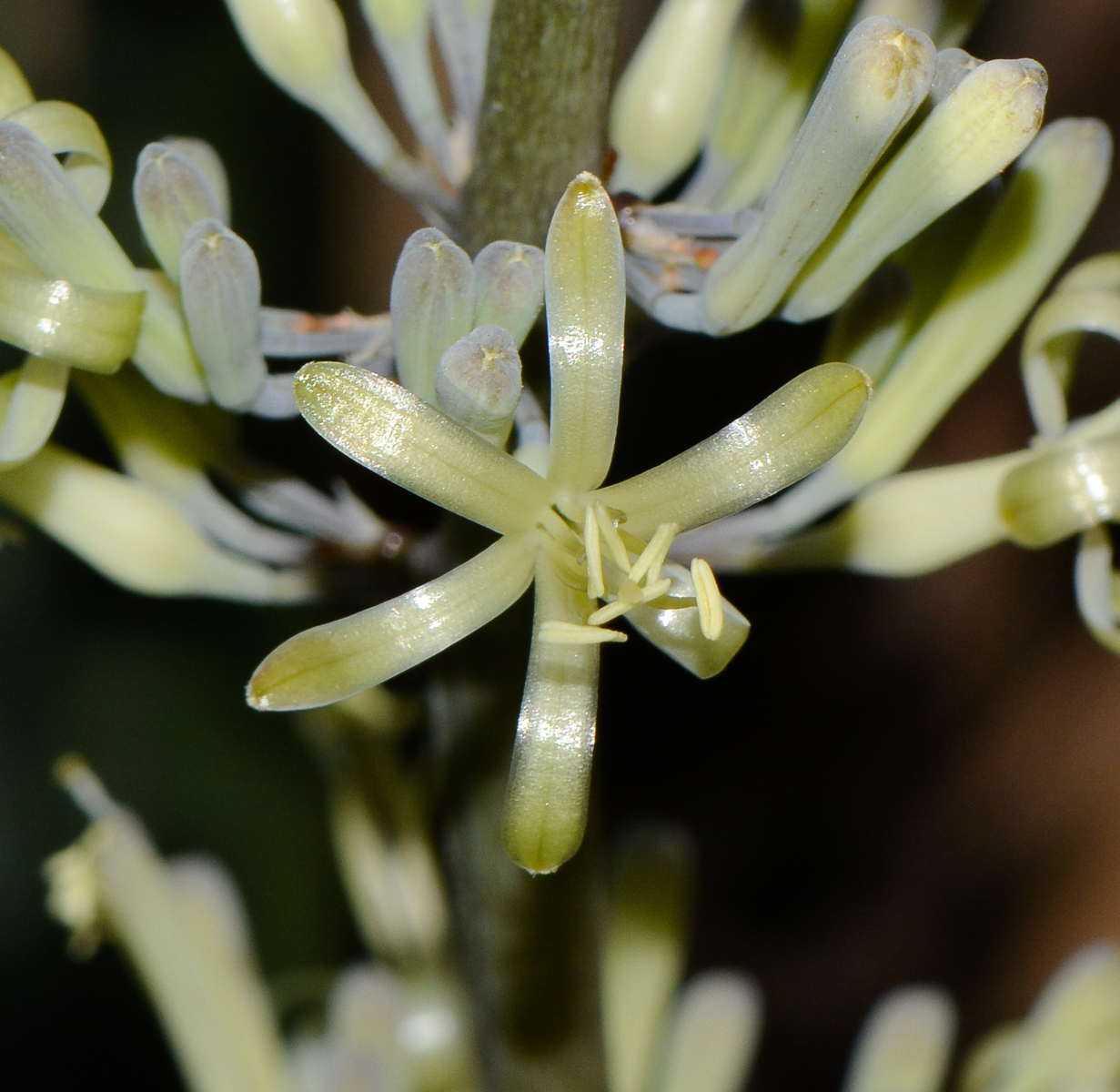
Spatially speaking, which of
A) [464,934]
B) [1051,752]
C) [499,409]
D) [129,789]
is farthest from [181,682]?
[1051,752]

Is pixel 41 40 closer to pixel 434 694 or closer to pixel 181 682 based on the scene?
pixel 181 682

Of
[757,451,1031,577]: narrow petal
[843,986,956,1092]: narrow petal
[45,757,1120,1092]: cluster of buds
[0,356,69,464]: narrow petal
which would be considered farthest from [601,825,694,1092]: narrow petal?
[0,356,69,464]: narrow petal

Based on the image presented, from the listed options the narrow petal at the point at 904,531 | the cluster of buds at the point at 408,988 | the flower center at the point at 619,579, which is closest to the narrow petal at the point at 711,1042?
the cluster of buds at the point at 408,988

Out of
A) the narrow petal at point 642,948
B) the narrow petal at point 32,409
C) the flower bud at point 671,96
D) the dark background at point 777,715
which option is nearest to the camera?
the narrow petal at point 32,409

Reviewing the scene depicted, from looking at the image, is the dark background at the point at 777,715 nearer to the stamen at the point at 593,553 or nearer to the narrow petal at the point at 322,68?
the narrow petal at the point at 322,68

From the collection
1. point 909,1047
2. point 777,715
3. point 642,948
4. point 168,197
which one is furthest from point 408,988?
point 777,715

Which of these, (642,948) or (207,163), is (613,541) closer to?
(207,163)
